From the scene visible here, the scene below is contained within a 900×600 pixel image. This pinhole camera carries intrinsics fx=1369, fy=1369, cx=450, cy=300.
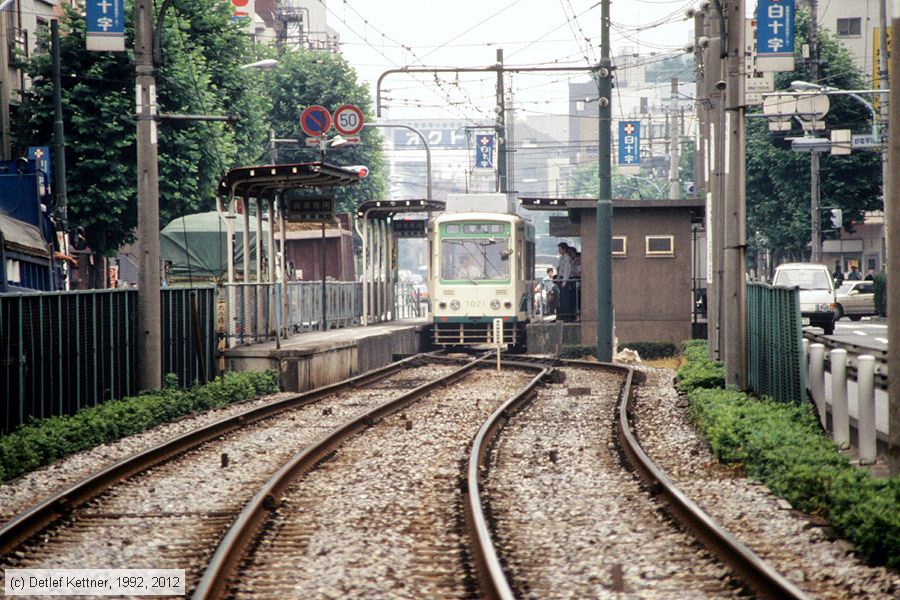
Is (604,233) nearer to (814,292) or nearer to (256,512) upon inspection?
(814,292)

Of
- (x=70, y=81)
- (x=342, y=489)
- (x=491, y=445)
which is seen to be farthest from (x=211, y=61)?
(x=342, y=489)

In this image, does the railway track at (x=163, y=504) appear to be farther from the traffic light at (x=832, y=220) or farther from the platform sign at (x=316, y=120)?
the traffic light at (x=832, y=220)

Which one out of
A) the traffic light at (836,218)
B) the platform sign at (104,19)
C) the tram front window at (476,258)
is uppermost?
the platform sign at (104,19)

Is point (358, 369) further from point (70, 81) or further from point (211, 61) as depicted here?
point (211, 61)

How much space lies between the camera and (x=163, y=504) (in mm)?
10672

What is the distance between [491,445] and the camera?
14523 millimetres

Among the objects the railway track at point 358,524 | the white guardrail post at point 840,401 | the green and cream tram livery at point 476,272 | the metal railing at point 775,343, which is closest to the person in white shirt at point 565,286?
the green and cream tram livery at point 476,272

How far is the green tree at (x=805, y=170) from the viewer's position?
52688 millimetres

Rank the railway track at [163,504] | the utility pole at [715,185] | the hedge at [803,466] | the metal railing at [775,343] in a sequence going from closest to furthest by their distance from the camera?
1. the hedge at [803,466]
2. the railway track at [163,504]
3. the metal railing at [775,343]
4. the utility pole at [715,185]

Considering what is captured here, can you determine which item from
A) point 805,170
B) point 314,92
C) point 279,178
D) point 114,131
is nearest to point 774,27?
point 279,178

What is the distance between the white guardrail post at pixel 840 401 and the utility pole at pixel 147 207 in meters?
9.15

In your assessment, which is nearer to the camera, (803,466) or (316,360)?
(803,466)

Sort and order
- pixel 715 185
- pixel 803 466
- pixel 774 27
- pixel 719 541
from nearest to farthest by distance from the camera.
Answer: pixel 719 541 < pixel 803 466 < pixel 715 185 < pixel 774 27

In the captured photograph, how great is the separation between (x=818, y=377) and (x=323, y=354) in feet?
39.1
